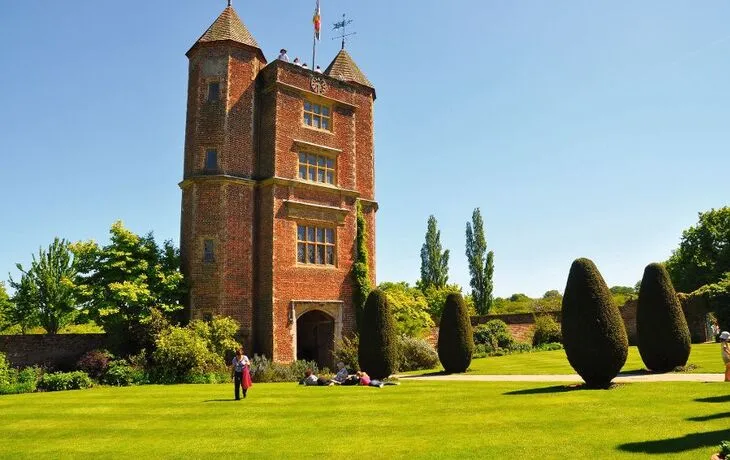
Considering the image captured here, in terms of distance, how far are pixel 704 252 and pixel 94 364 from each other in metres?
41.8

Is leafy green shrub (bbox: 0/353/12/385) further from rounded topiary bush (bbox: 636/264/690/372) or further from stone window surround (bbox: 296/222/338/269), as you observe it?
rounded topiary bush (bbox: 636/264/690/372)

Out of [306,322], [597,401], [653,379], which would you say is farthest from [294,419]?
[306,322]

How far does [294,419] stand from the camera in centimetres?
1212

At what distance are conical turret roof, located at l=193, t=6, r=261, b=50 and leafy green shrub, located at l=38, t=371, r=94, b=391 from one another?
1649 cm

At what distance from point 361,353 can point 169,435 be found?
Answer: 10509 millimetres

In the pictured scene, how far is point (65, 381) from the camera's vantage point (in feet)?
68.1

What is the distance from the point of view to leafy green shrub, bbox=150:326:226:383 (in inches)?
880

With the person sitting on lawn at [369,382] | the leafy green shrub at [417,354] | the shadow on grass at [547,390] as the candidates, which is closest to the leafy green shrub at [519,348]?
Answer: the leafy green shrub at [417,354]

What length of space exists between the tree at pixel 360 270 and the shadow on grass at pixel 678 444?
20.0 m

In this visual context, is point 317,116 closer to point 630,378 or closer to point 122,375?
point 122,375

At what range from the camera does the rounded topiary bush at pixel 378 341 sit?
20.2m

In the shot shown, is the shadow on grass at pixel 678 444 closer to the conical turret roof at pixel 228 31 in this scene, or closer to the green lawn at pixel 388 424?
the green lawn at pixel 388 424

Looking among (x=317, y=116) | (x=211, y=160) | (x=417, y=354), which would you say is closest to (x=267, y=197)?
(x=211, y=160)

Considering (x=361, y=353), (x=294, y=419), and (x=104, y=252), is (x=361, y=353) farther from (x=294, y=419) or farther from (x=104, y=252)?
(x=104, y=252)
